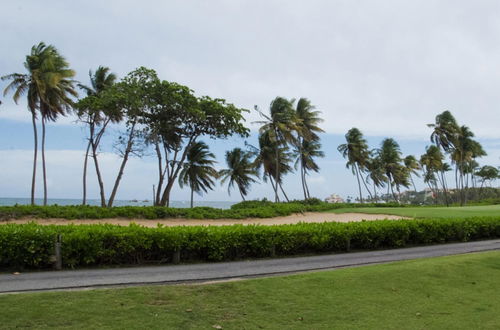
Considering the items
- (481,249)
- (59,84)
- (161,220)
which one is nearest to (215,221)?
(161,220)

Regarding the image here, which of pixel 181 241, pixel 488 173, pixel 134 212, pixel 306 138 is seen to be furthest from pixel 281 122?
pixel 488 173

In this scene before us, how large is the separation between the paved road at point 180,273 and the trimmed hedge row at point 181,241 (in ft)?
2.04

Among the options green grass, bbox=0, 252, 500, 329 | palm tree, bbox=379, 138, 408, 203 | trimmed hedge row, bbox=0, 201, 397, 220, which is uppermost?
palm tree, bbox=379, 138, 408, 203

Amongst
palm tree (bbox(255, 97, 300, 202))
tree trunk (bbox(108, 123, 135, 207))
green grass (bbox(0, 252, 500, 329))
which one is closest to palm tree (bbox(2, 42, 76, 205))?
tree trunk (bbox(108, 123, 135, 207))

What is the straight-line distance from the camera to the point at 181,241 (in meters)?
11.3

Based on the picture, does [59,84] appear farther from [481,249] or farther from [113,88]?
[481,249]

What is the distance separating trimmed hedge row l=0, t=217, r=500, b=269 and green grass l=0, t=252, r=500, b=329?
12.1ft

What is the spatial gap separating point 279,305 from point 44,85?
88.7 ft

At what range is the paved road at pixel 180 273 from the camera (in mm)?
8258

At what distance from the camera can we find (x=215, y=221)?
23.9 metres

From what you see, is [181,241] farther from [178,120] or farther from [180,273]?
[178,120]

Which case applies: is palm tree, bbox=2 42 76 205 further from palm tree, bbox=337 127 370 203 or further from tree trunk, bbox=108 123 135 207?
palm tree, bbox=337 127 370 203

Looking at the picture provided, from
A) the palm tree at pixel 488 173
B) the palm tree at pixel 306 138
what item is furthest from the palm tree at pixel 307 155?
the palm tree at pixel 488 173

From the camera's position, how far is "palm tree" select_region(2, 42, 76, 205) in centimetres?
2764
